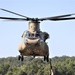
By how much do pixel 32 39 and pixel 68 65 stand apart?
150262 millimetres

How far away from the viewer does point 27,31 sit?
2045 inches

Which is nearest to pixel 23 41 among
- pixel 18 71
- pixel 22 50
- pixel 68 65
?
pixel 22 50

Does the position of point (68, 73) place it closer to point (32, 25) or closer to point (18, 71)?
point (18, 71)

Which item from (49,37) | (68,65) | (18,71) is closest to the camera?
(49,37)

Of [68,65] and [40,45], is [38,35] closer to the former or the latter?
[40,45]

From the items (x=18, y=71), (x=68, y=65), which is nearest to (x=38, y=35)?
(x=18, y=71)

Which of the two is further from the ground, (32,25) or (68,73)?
(32,25)

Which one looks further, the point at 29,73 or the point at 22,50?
the point at 29,73

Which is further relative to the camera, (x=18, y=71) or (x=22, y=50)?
(x=18, y=71)

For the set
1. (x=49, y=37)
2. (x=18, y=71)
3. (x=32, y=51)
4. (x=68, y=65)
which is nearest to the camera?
(x=32, y=51)

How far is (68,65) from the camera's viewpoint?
19988cm

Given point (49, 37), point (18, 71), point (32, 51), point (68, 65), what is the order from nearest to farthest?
point (32, 51) → point (49, 37) → point (18, 71) → point (68, 65)

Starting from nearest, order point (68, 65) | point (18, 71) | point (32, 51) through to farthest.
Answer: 1. point (32, 51)
2. point (18, 71)
3. point (68, 65)

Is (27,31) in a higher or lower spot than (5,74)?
higher
